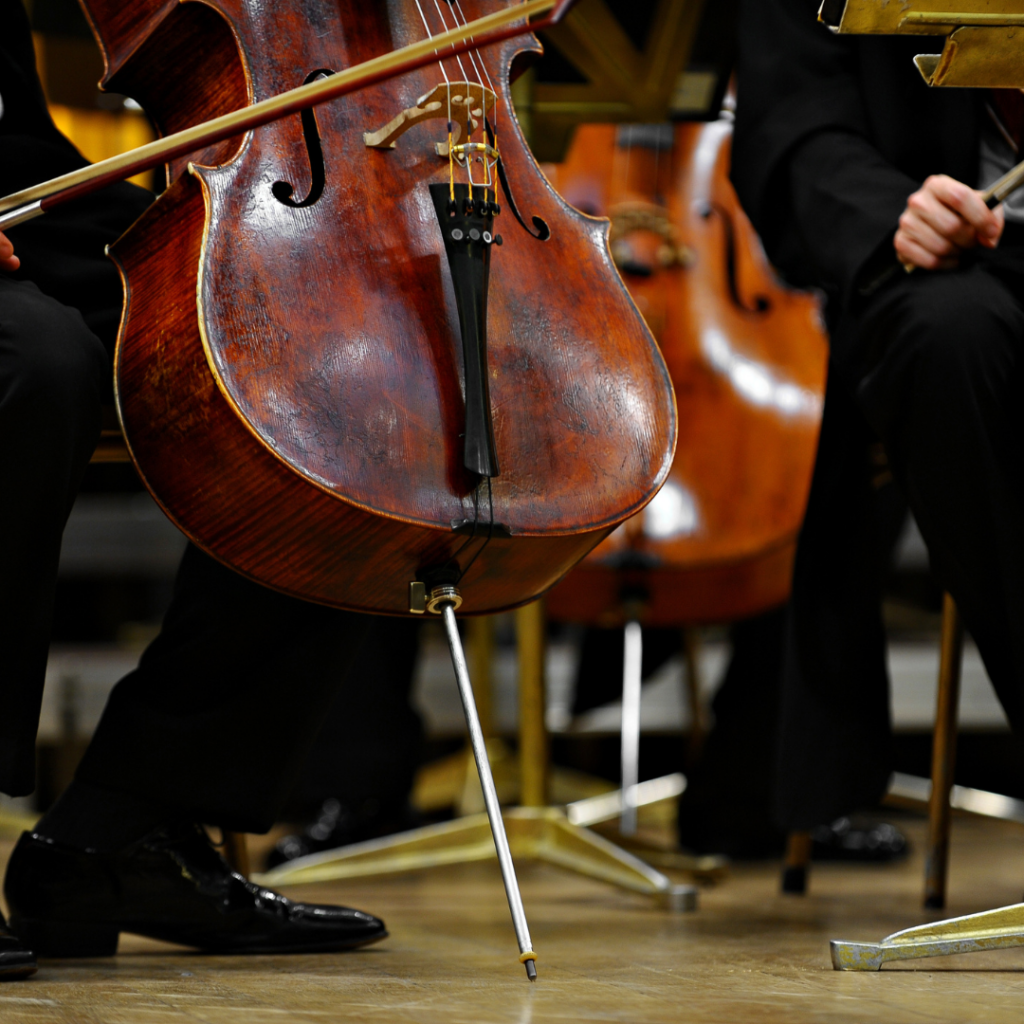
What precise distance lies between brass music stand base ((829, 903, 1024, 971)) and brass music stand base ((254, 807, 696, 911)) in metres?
0.51

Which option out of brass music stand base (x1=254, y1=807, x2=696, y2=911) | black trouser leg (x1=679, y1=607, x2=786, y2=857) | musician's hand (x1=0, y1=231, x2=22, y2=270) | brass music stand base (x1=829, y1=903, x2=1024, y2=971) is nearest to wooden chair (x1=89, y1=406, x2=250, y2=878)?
musician's hand (x1=0, y1=231, x2=22, y2=270)

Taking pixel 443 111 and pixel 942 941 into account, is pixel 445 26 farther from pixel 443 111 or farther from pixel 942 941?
pixel 942 941

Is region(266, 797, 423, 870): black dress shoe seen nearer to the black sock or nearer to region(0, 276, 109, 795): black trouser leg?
the black sock

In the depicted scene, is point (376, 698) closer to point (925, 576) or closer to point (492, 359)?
point (492, 359)

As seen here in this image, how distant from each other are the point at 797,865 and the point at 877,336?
58 cm

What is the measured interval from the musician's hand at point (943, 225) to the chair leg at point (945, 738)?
35cm

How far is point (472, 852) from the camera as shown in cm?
150

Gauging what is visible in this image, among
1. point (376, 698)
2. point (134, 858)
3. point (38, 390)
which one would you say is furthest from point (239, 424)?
A: point (376, 698)

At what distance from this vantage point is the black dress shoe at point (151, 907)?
980 mm

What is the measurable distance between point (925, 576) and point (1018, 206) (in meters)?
1.60

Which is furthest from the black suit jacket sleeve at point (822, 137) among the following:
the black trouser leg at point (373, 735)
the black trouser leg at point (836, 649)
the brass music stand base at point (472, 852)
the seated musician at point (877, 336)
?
the black trouser leg at point (373, 735)

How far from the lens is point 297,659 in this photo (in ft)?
3.38

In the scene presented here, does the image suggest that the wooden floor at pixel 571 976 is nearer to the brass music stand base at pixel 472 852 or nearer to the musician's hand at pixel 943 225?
the brass music stand base at pixel 472 852

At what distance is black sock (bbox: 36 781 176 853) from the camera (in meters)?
1.00
